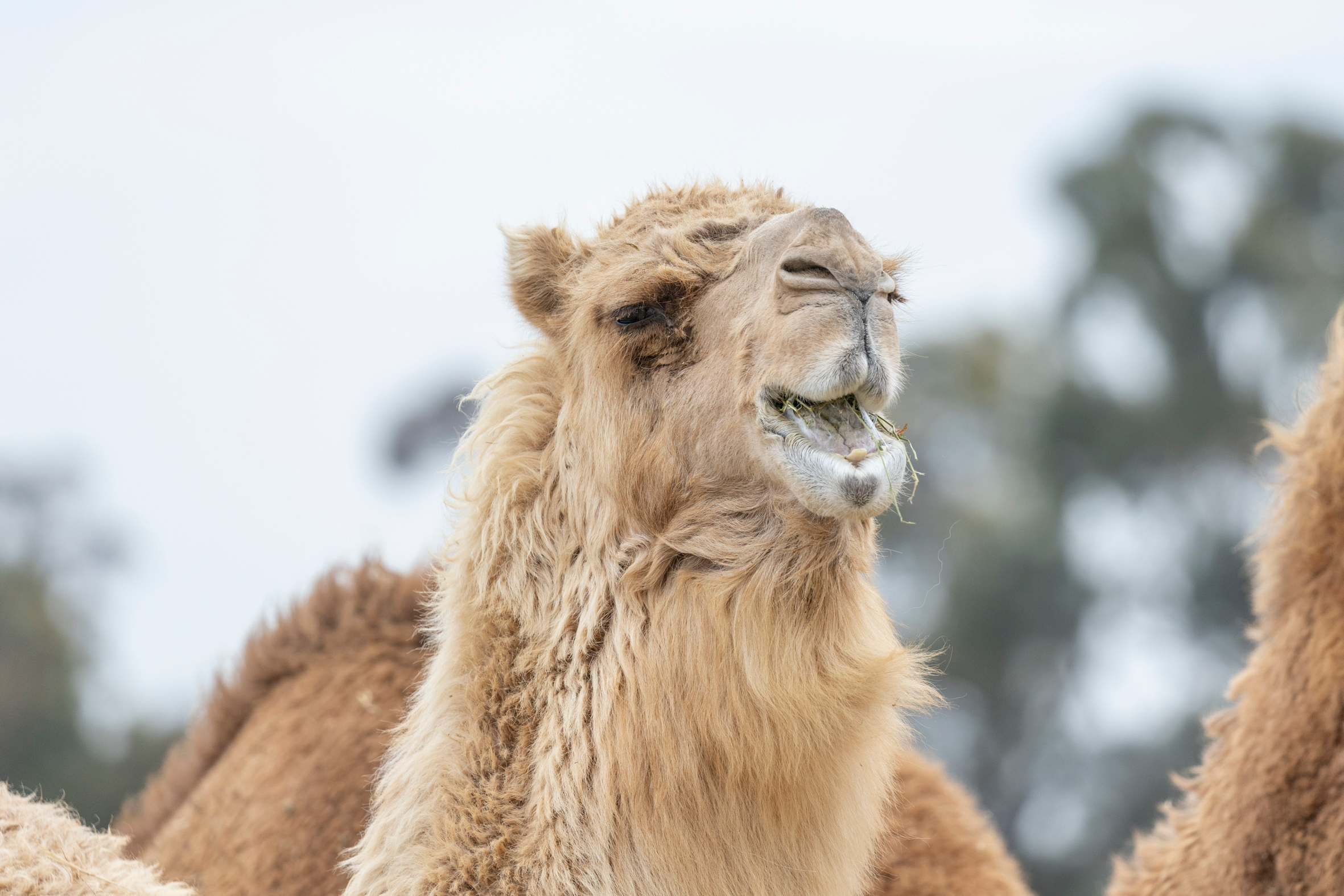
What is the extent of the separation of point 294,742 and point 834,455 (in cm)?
254

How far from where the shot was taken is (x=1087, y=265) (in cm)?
2400

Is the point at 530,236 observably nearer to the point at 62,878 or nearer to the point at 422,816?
the point at 422,816

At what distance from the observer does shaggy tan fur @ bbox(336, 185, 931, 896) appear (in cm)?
263

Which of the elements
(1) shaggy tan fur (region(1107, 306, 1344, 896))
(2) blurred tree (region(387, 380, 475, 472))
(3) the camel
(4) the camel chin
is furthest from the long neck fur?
(2) blurred tree (region(387, 380, 475, 472))

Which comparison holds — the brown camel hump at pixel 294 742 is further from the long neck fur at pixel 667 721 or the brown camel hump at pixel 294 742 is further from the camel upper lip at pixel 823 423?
the camel upper lip at pixel 823 423

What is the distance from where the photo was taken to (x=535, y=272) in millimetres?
3316

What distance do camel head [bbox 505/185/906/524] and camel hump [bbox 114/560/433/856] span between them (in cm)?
147

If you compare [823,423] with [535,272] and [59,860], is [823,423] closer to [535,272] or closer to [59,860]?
[535,272]

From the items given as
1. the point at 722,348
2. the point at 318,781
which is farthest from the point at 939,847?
the point at 722,348

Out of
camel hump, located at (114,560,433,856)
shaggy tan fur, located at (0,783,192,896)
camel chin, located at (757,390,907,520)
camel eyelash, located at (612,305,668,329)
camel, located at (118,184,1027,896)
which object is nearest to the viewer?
camel chin, located at (757,390,907,520)

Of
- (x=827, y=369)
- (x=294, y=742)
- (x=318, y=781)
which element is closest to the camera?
(x=827, y=369)

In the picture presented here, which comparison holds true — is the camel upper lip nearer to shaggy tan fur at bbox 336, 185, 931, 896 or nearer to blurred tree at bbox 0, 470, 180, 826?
shaggy tan fur at bbox 336, 185, 931, 896

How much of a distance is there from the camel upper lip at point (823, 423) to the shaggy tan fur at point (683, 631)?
23mm

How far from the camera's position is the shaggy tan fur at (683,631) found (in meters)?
2.63
